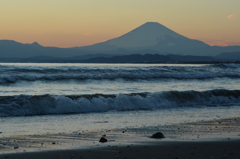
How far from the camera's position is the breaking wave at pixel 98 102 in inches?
537

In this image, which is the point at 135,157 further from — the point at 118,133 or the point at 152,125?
the point at 152,125

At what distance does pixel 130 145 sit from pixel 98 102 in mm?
8099

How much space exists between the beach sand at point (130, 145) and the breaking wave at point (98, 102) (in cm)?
507

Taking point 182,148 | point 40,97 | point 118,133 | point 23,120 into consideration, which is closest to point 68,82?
point 40,97

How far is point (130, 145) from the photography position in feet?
24.4

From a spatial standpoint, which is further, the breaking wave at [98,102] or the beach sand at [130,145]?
the breaking wave at [98,102]

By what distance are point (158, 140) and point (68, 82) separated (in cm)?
1949

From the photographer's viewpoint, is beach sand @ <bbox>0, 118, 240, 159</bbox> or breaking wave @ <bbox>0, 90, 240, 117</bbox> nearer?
beach sand @ <bbox>0, 118, 240, 159</bbox>

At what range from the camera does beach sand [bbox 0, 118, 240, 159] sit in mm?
6469

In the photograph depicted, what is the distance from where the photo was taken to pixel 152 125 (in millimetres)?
10594

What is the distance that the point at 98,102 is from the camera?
15.5 meters

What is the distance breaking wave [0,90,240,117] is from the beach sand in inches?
200

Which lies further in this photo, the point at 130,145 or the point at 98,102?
the point at 98,102

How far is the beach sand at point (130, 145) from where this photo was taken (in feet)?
21.2
